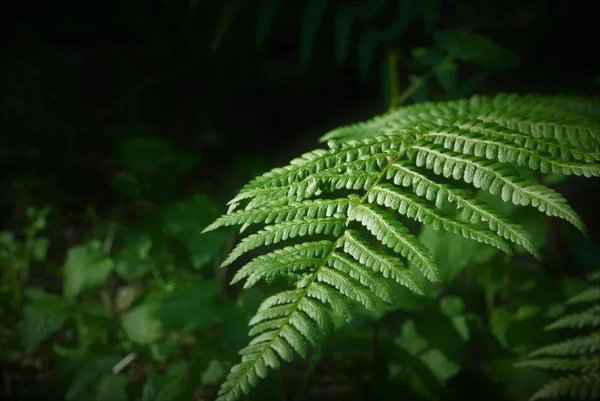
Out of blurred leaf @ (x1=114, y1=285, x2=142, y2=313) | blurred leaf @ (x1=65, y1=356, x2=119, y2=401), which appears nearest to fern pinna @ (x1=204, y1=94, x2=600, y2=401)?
blurred leaf @ (x1=65, y1=356, x2=119, y2=401)

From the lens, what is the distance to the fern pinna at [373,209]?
3.01 feet

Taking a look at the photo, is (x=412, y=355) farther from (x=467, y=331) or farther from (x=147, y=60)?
(x=147, y=60)

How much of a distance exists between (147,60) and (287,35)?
1.03m

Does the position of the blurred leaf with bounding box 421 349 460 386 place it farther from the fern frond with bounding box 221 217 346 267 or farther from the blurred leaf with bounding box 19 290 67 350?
the blurred leaf with bounding box 19 290 67 350

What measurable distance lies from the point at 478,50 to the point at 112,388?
1956 millimetres

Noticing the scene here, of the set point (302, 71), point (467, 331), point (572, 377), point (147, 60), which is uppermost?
point (147, 60)

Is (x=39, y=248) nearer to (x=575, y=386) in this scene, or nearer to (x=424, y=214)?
(x=424, y=214)

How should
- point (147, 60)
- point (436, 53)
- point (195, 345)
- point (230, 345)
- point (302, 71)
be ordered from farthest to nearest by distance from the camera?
point (302, 71) < point (147, 60) < point (195, 345) < point (436, 53) < point (230, 345)

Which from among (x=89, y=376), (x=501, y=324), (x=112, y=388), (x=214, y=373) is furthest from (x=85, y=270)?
(x=501, y=324)

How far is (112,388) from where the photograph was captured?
186 cm

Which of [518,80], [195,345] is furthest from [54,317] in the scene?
[518,80]

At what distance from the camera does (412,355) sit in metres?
1.88

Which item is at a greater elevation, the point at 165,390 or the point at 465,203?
the point at 165,390

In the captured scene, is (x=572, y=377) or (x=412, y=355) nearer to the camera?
(x=572, y=377)
